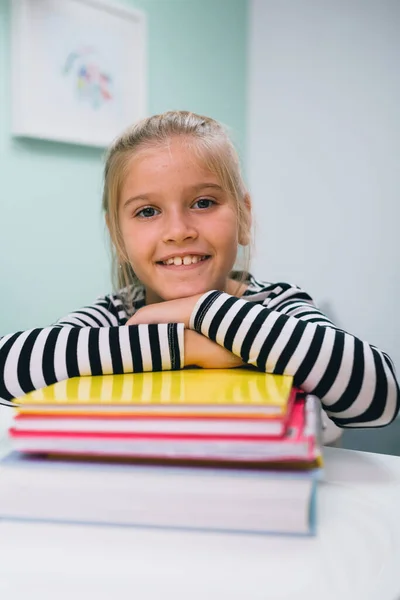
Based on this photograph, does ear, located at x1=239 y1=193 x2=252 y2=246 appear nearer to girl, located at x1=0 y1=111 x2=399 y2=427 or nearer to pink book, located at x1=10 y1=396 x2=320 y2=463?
girl, located at x1=0 y1=111 x2=399 y2=427

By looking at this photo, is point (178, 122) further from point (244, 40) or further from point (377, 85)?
point (244, 40)

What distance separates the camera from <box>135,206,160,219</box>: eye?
0.82 metres

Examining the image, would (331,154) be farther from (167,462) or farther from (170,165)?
(167,462)

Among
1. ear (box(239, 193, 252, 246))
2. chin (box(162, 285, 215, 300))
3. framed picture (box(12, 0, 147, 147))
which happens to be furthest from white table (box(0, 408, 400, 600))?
framed picture (box(12, 0, 147, 147))

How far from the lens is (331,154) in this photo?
226 cm

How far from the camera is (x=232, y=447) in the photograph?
0.40 meters

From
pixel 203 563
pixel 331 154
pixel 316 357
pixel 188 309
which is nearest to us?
pixel 203 563

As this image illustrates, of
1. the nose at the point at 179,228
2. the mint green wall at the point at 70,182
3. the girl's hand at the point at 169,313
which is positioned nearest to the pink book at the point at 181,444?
the girl's hand at the point at 169,313

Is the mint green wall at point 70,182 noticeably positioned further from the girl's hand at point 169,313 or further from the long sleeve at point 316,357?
the long sleeve at point 316,357

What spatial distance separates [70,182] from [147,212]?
97cm

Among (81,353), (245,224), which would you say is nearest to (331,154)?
(245,224)

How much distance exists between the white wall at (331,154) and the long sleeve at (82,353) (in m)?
1.70

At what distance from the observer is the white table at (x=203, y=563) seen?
0.34 metres

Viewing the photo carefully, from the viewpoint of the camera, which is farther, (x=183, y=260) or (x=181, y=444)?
(x=183, y=260)
